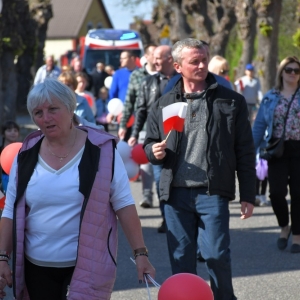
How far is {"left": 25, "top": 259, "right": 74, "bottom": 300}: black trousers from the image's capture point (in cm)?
412

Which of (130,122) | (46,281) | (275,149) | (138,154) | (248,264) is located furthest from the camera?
(130,122)

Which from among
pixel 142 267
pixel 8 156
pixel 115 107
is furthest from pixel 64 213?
pixel 115 107

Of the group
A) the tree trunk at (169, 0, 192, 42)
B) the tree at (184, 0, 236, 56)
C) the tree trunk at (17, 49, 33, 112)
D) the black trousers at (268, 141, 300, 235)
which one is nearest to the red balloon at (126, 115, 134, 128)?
the black trousers at (268, 141, 300, 235)

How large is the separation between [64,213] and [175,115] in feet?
4.81

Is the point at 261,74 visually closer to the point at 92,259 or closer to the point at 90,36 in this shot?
the point at 90,36

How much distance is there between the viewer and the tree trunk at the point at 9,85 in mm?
21703

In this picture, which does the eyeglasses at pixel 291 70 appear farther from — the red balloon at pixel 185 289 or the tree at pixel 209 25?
the tree at pixel 209 25

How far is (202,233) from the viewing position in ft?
17.8

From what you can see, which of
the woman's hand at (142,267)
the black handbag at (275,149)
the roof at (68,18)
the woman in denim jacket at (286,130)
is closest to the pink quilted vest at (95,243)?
the woman's hand at (142,267)

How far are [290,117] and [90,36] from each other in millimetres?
20702

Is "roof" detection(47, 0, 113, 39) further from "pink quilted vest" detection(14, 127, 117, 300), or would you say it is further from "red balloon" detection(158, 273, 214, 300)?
"red balloon" detection(158, 273, 214, 300)

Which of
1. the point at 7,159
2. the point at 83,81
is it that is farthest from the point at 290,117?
the point at 83,81

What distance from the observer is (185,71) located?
217 inches

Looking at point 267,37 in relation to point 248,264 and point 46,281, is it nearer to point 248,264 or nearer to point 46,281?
point 248,264
